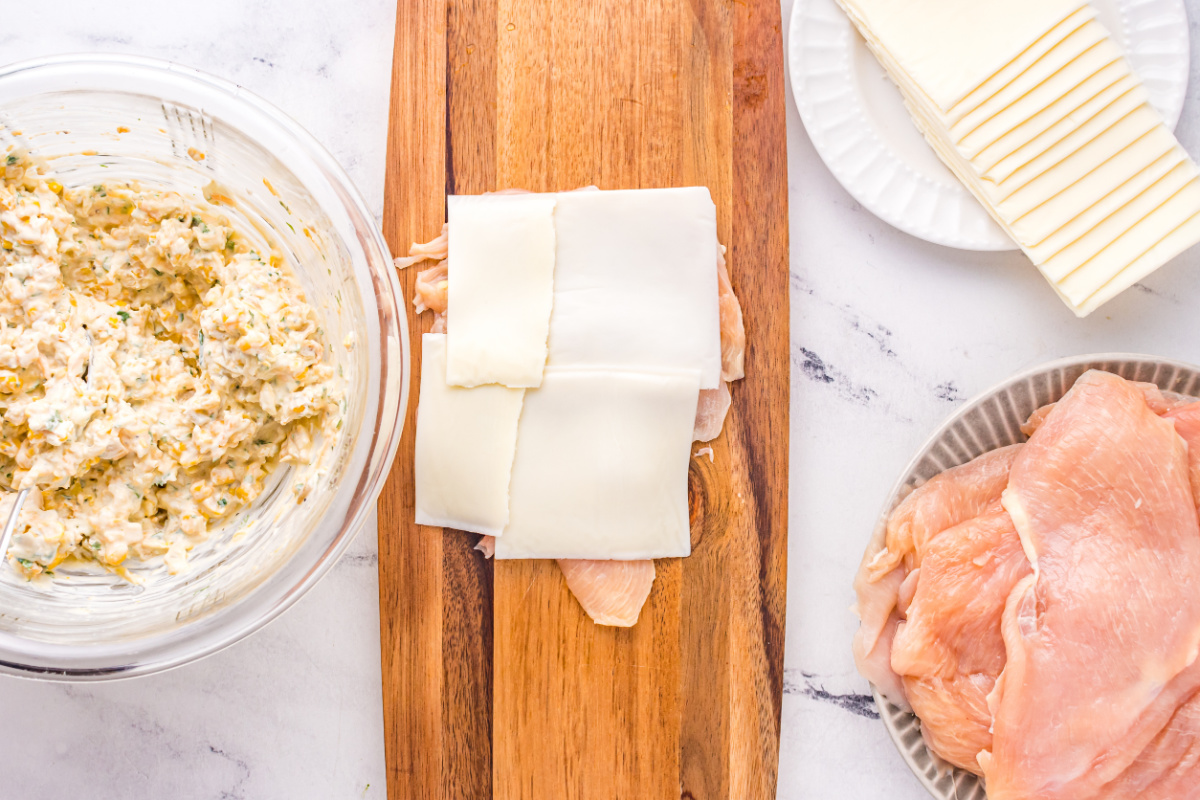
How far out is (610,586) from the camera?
1.57 m

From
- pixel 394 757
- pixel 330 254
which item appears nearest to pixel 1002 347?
pixel 330 254

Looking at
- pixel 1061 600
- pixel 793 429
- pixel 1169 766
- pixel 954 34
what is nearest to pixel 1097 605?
pixel 1061 600

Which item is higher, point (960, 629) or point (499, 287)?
point (499, 287)

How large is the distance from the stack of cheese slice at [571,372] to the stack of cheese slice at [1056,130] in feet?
1.70

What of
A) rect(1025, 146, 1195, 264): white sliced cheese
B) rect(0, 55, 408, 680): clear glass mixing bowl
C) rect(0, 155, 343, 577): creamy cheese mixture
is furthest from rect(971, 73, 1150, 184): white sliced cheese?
rect(0, 155, 343, 577): creamy cheese mixture

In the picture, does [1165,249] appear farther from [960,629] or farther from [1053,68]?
[960,629]

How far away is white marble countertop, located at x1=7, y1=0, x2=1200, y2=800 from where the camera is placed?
1696mm

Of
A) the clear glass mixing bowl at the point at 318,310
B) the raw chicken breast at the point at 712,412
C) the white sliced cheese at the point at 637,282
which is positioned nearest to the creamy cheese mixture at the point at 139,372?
the clear glass mixing bowl at the point at 318,310

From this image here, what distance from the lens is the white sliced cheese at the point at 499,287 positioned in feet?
5.08

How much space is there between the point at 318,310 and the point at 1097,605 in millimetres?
1481

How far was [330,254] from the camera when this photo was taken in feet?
4.55

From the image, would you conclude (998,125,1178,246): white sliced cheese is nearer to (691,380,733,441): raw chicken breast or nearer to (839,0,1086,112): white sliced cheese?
(839,0,1086,112): white sliced cheese

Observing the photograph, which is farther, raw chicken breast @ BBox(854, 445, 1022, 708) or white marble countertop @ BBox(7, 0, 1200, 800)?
white marble countertop @ BBox(7, 0, 1200, 800)

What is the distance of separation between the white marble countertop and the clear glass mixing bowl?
1.06 ft
